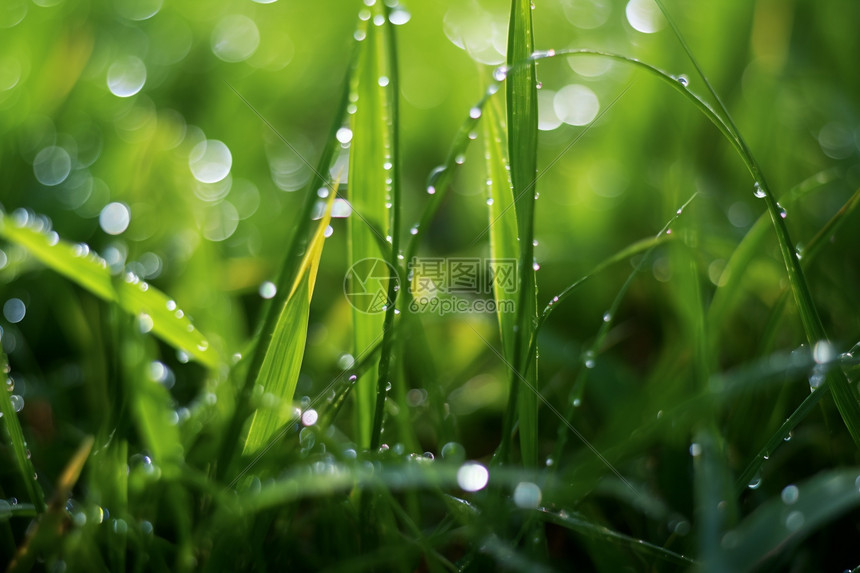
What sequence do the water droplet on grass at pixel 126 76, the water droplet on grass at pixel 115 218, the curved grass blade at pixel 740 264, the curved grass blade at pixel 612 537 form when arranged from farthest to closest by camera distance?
1. the water droplet on grass at pixel 126 76
2. the water droplet on grass at pixel 115 218
3. the curved grass blade at pixel 740 264
4. the curved grass blade at pixel 612 537

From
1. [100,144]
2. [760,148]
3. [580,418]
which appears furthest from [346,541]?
[100,144]

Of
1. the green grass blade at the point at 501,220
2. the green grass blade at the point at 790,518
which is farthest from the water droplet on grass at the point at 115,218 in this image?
the green grass blade at the point at 790,518

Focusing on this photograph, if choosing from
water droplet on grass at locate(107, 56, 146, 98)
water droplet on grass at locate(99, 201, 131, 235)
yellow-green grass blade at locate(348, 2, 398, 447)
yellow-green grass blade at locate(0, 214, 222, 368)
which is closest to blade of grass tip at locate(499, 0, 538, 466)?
yellow-green grass blade at locate(348, 2, 398, 447)

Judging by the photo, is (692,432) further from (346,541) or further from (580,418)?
(346,541)

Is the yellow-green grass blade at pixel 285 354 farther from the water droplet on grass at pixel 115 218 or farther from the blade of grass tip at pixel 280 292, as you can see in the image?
the water droplet on grass at pixel 115 218

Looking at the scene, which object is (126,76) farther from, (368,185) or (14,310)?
(368,185)

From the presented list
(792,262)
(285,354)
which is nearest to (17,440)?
(285,354)

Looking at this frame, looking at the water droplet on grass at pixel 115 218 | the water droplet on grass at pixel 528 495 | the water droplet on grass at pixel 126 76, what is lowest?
the water droplet on grass at pixel 528 495
